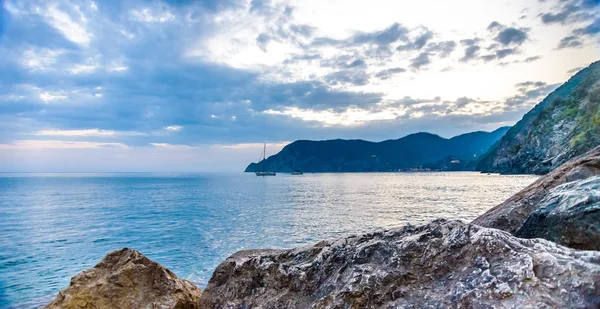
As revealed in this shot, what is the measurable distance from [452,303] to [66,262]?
24.0m

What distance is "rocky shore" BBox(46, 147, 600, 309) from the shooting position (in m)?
3.87

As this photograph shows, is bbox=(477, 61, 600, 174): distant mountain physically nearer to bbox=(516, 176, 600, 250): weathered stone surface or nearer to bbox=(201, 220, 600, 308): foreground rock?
bbox=(516, 176, 600, 250): weathered stone surface

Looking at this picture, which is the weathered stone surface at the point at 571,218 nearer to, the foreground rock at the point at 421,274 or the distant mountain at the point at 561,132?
the foreground rock at the point at 421,274

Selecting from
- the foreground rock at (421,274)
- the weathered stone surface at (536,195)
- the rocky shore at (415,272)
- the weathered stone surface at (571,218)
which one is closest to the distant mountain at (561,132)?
the weathered stone surface at (536,195)

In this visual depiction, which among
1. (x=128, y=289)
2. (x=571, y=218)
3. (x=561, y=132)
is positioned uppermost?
(x=561, y=132)

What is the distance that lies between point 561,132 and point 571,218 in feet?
429

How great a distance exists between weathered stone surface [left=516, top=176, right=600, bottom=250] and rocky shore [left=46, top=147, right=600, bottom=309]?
0.6 inches

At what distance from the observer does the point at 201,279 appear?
56.6 feet

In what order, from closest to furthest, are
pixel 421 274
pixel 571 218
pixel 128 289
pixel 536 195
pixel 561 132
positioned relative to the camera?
pixel 421 274, pixel 571 218, pixel 128 289, pixel 536 195, pixel 561 132

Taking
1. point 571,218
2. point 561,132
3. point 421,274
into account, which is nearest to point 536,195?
point 571,218

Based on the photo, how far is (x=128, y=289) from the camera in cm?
745

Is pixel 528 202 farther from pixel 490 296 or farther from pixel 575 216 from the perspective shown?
pixel 490 296

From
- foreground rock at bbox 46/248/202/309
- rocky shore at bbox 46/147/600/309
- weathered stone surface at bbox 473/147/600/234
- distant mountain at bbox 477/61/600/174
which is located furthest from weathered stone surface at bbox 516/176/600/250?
distant mountain at bbox 477/61/600/174

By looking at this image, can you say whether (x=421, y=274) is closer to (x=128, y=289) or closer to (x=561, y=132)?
(x=128, y=289)
